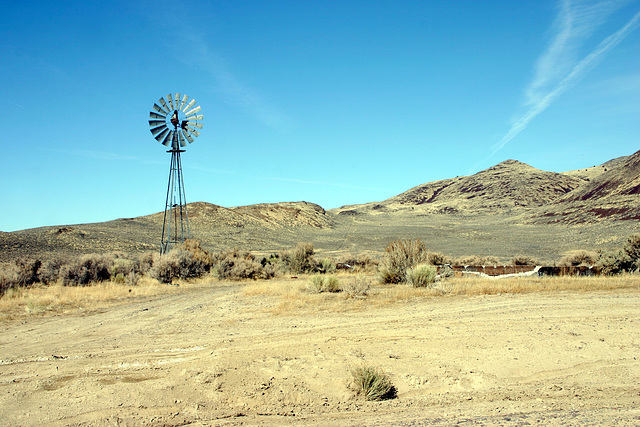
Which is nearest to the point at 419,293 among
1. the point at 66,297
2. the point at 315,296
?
the point at 315,296

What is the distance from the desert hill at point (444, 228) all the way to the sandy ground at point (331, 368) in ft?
88.6

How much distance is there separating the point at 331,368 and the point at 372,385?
982 mm

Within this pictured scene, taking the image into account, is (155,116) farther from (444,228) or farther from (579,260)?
(444,228)

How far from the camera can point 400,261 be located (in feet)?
60.8

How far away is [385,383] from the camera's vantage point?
605cm

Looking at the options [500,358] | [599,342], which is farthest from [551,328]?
[500,358]

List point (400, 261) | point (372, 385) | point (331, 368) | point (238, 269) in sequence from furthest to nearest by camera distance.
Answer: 1. point (238, 269)
2. point (400, 261)
3. point (331, 368)
4. point (372, 385)

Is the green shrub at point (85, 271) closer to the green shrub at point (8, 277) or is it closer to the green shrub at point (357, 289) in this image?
the green shrub at point (8, 277)

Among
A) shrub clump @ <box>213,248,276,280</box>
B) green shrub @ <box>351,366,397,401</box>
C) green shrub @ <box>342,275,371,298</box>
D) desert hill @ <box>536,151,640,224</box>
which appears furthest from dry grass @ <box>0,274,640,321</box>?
desert hill @ <box>536,151,640,224</box>

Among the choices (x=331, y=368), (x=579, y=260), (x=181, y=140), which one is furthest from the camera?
(x=181, y=140)

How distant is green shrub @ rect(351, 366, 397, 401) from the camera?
233 inches

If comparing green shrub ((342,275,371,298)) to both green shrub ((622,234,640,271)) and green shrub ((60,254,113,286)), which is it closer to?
green shrub ((622,234,640,271))

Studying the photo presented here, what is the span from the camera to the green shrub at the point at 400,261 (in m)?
18.3

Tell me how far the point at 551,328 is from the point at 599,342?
964 mm
